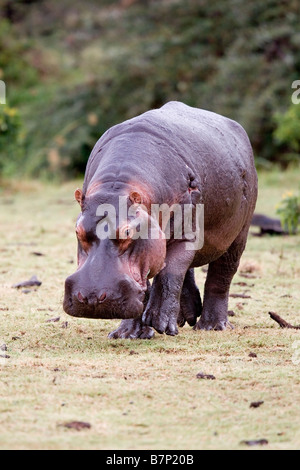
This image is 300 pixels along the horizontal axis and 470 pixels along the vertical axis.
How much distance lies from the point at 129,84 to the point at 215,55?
1.77 m

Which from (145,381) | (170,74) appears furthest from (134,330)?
(170,74)

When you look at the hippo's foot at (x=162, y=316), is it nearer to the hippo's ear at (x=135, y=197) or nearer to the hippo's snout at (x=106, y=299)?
the hippo's snout at (x=106, y=299)

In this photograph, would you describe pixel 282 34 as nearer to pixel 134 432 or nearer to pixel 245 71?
pixel 245 71

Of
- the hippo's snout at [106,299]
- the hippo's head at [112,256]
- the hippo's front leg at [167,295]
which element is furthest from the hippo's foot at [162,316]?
the hippo's snout at [106,299]

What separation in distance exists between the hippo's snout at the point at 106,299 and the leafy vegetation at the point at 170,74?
10603mm

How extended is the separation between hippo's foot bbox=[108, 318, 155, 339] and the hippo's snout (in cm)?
69

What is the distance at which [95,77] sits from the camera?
59.6 ft

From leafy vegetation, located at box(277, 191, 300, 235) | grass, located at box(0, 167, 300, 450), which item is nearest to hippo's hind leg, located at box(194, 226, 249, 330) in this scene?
grass, located at box(0, 167, 300, 450)

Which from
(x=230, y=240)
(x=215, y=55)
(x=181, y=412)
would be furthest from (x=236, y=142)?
(x=215, y=55)

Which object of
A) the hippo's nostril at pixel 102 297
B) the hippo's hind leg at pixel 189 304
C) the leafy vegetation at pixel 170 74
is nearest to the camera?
the hippo's nostril at pixel 102 297

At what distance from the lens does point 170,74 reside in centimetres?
1722

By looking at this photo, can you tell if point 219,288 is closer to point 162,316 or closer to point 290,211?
point 162,316

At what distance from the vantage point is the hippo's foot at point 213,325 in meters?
5.89

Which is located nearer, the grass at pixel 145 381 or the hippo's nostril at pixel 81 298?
the grass at pixel 145 381
